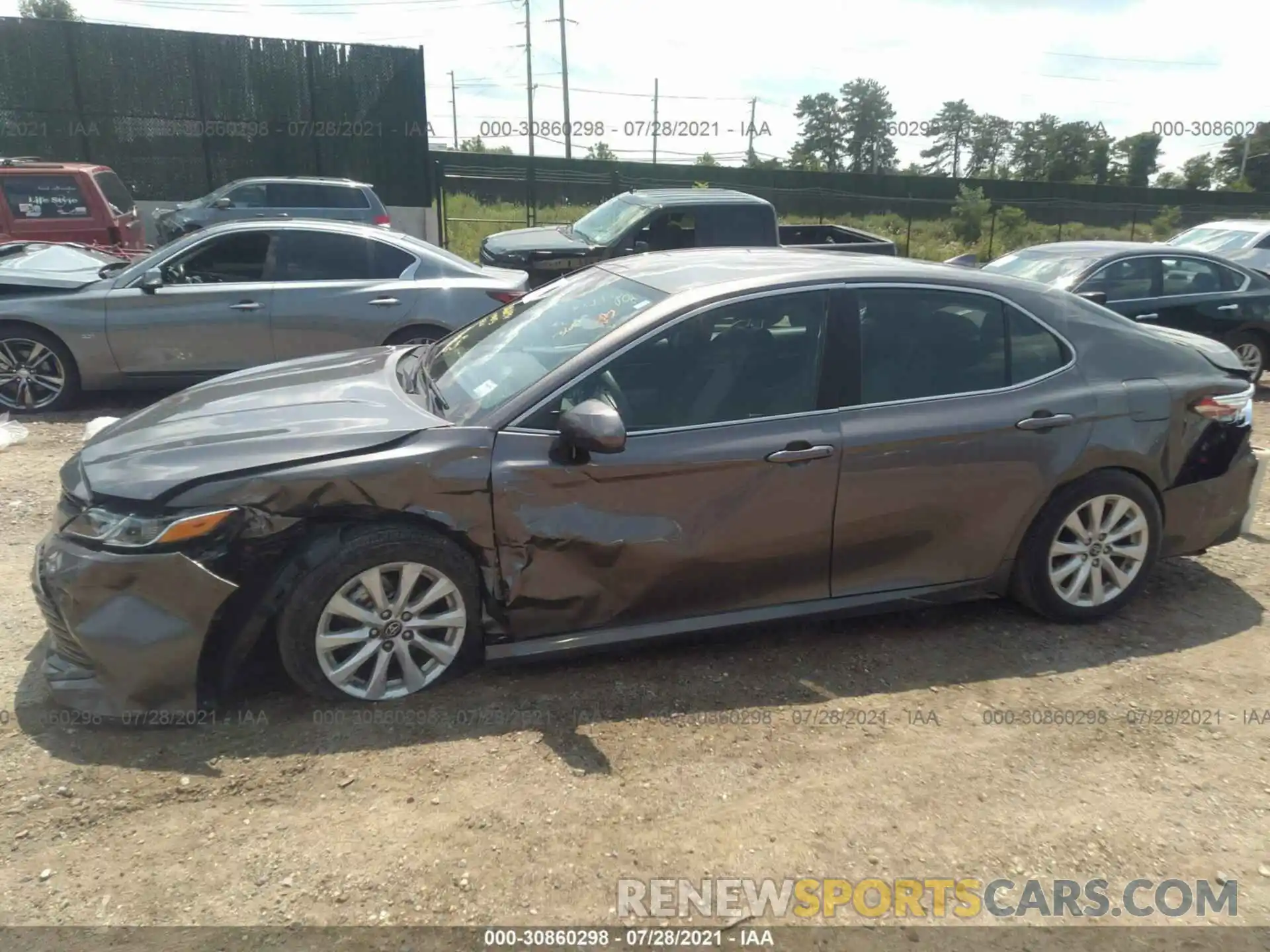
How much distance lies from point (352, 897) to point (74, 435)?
19.1ft

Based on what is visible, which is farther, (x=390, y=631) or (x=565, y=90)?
(x=565, y=90)

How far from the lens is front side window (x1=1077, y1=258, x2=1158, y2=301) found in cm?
918

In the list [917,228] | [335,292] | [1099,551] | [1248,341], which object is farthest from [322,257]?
[917,228]

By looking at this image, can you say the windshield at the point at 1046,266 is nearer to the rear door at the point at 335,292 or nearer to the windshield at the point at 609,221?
the windshield at the point at 609,221

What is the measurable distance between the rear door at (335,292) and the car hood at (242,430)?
11.9ft

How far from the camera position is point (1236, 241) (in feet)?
42.4

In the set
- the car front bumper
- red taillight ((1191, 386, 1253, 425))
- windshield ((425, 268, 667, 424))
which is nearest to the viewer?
the car front bumper

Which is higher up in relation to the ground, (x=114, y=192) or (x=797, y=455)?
(x=114, y=192)

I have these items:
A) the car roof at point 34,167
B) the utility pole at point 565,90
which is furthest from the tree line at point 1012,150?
the car roof at point 34,167

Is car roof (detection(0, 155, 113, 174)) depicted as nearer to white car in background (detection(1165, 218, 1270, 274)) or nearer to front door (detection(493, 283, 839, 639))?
front door (detection(493, 283, 839, 639))

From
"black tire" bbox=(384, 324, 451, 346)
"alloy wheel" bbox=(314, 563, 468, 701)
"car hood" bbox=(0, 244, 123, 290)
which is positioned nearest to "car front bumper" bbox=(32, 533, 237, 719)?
"alloy wheel" bbox=(314, 563, 468, 701)

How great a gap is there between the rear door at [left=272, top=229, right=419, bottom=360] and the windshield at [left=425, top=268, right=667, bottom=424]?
3423 millimetres

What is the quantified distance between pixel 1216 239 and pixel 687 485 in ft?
42.2

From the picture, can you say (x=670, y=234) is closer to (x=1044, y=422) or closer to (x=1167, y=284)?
(x=1167, y=284)
